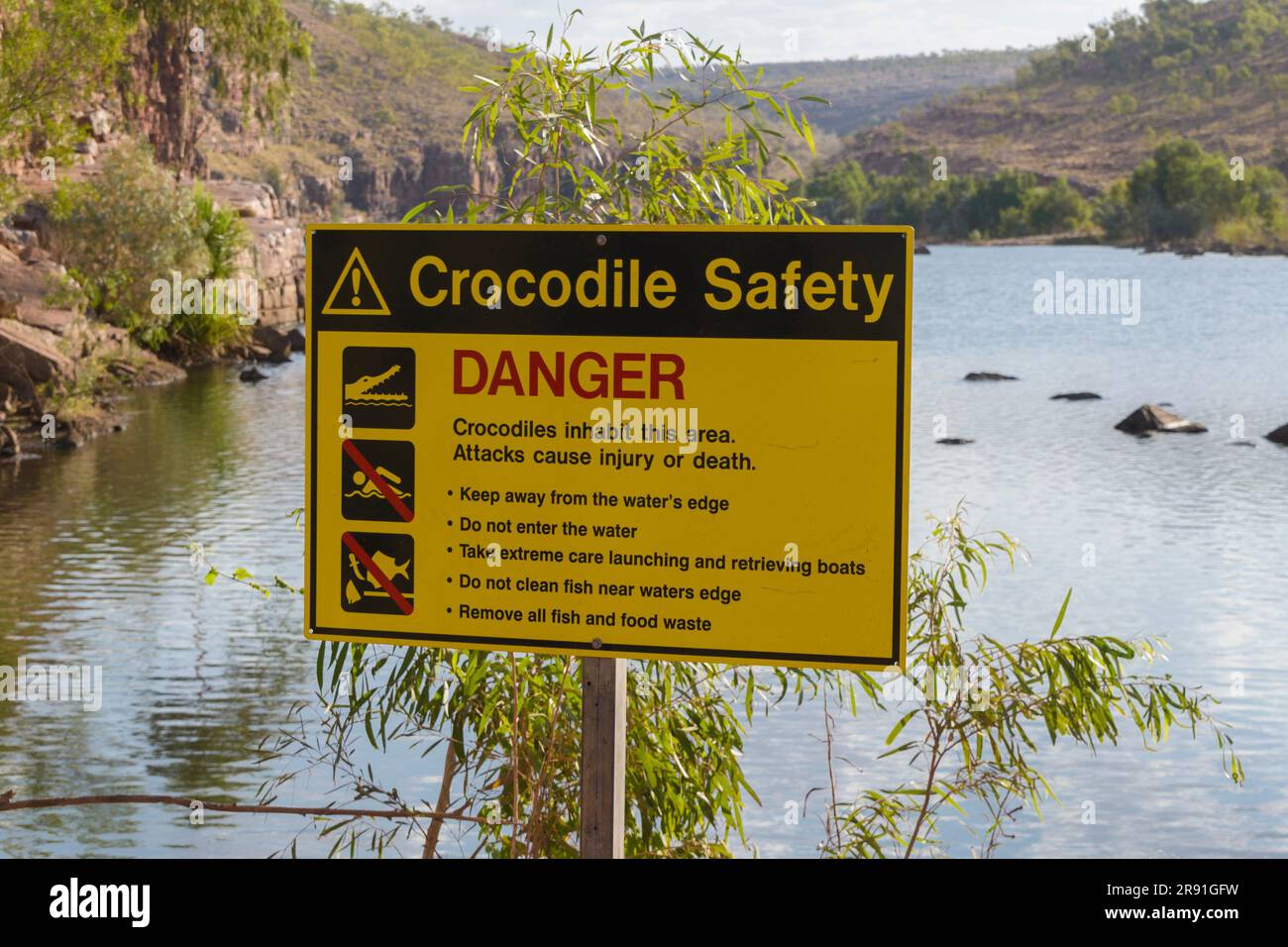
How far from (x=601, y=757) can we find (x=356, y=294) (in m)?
0.82

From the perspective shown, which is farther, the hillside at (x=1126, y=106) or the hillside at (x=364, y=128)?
the hillside at (x=1126, y=106)

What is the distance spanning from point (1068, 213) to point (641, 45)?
10461 centimetres

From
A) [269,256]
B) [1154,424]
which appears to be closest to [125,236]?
[269,256]

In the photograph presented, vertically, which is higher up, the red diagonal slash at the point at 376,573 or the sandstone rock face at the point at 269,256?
the sandstone rock face at the point at 269,256

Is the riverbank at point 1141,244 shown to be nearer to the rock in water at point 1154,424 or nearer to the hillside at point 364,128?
the hillside at point 364,128

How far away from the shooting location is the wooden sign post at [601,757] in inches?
95.7

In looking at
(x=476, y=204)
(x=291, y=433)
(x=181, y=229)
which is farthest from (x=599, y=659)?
(x=181, y=229)

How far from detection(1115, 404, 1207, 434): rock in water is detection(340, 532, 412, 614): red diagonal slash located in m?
24.6

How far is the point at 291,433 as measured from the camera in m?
23.6

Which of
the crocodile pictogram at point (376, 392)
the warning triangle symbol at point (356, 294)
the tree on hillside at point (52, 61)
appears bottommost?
the crocodile pictogram at point (376, 392)

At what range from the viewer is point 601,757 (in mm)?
2449

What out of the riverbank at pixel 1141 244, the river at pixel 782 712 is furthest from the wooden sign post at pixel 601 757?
the riverbank at pixel 1141 244

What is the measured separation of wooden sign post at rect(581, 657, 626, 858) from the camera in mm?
2432

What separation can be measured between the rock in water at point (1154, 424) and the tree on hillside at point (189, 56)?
2061 centimetres
